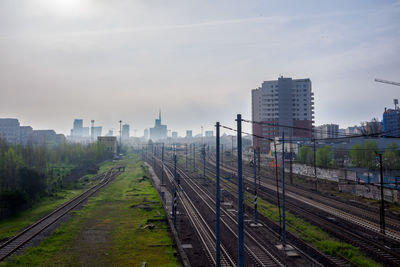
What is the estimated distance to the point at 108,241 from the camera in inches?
785

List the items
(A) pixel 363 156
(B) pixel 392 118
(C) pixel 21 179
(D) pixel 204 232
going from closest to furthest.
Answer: (D) pixel 204 232, (C) pixel 21 179, (A) pixel 363 156, (B) pixel 392 118

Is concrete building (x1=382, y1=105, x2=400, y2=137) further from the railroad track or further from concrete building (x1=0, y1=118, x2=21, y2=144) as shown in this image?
concrete building (x1=0, y1=118, x2=21, y2=144)

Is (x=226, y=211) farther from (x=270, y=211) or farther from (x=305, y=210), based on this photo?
(x=305, y=210)

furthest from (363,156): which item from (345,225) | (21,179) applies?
(21,179)

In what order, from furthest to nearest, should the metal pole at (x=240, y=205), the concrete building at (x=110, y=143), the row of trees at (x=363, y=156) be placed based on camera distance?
the concrete building at (x=110, y=143) → the row of trees at (x=363, y=156) → the metal pole at (x=240, y=205)

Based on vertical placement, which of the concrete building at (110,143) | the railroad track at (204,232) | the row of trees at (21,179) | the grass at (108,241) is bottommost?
the railroad track at (204,232)

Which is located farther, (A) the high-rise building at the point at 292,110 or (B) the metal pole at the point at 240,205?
(A) the high-rise building at the point at 292,110

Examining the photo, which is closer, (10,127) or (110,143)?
(110,143)

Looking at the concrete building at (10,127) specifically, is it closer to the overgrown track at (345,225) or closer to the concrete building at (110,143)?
the concrete building at (110,143)

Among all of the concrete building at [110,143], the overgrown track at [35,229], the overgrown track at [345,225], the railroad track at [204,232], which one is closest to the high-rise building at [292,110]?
the concrete building at [110,143]

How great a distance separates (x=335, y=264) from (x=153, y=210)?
18.1m

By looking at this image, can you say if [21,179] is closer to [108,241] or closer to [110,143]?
[108,241]

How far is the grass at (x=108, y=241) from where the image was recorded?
16.6 meters

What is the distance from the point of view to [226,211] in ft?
96.0
